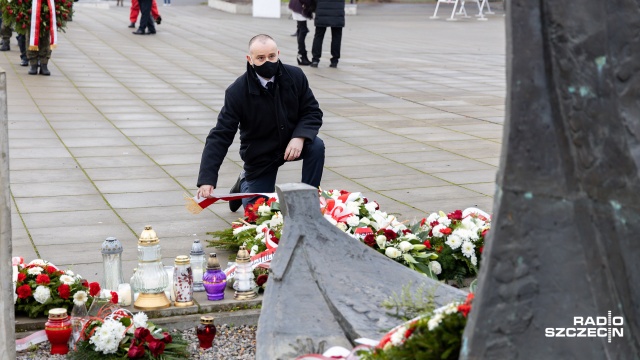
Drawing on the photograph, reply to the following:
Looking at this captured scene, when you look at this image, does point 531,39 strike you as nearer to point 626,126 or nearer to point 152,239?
point 626,126

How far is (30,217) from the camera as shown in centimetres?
731

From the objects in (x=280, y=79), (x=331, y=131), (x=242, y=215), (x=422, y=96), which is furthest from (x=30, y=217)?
(x=422, y=96)

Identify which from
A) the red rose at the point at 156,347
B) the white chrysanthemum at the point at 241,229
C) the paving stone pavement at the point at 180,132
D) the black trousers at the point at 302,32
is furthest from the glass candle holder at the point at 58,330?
the black trousers at the point at 302,32

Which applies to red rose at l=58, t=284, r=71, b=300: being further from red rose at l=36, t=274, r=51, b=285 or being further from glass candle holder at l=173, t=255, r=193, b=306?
glass candle holder at l=173, t=255, r=193, b=306

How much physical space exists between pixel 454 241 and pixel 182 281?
5.32 feet

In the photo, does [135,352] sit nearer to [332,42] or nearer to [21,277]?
[21,277]

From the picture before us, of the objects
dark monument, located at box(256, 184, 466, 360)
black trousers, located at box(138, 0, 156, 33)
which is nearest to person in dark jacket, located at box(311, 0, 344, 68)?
black trousers, located at box(138, 0, 156, 33)

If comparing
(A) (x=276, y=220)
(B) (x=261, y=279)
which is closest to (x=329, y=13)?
(A) (x=276, y=220)

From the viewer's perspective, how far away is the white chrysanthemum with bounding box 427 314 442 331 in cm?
305

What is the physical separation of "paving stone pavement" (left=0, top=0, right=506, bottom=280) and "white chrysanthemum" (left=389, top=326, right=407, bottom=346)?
3.20 meters

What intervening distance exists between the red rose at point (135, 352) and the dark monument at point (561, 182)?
225 cm

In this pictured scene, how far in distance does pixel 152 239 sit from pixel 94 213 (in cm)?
228

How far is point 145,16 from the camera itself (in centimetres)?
2214

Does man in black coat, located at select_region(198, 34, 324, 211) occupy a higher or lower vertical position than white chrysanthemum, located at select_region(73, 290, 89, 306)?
higher
